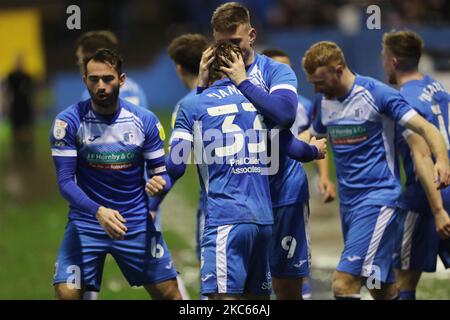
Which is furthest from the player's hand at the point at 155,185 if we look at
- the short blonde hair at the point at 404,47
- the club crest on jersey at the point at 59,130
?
the short blonde hair at the point at 404,47

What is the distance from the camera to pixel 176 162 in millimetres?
8539

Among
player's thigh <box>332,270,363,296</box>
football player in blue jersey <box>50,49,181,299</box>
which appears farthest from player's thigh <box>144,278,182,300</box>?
player's thigh <box>332,270,363,296</box>

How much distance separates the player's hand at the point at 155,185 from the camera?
Result: 896cm

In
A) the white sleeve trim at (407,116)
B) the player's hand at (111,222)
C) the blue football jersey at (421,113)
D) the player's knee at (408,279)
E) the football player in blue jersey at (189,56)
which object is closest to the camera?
the player's hand at (111,222)

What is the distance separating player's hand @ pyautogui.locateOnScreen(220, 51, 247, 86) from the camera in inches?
328

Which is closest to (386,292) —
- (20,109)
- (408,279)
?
(408,279)

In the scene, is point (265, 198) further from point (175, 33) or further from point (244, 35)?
point (175, 33)

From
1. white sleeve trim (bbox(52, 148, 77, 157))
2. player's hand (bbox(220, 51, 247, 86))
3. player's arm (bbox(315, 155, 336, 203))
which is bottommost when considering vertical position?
player's arm (bbox(315, 155, 336, 203))

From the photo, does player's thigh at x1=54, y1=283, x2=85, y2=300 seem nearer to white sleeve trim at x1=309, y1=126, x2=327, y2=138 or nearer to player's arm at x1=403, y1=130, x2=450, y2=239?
white sleeve trim at x1=309, y1=126, x2=327, y2=138

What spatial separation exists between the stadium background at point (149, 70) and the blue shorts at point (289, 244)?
2.46 meters

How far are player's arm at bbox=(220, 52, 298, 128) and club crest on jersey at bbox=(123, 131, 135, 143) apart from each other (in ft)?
4.56

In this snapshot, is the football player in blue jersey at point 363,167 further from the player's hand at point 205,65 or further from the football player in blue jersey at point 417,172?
the player's hand at point 205,65

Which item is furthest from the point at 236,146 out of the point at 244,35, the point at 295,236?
the point at 295,236

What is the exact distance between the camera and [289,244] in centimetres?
973
